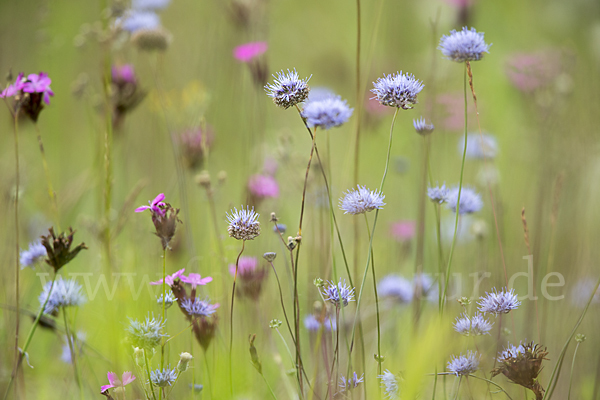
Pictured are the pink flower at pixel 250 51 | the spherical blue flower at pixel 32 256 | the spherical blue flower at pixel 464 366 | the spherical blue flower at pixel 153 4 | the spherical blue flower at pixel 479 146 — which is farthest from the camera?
the spherical blue flower at pixel 153 4

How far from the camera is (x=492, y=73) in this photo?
298cm

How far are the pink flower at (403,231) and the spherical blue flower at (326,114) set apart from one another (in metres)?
0.87

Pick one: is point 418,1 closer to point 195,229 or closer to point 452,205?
point 195,229

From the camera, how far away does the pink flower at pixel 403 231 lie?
1.57m

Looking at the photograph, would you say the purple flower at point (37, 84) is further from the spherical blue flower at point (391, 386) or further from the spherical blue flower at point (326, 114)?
the spherical blue flower at point (391, 386)

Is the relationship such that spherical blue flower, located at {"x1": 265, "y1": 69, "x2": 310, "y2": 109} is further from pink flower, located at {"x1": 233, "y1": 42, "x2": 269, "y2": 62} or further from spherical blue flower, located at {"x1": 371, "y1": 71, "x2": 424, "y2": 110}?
pink flower, located at {"x1": 233, "y1": 42, "x2": 269, "y2": 62}

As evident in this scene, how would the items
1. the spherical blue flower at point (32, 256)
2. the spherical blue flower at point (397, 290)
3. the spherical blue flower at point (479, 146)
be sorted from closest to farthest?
1. the spherical blue flower at point (32, 256)
2. the spherical blue flower at point (397, 290)
3. the spherical blue flower at point (479, 146)

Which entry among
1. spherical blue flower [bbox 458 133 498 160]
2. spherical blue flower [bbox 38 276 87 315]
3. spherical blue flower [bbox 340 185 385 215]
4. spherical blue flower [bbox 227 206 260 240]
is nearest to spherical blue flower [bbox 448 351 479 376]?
spherical blue flower [bbox 340 185 385 215]

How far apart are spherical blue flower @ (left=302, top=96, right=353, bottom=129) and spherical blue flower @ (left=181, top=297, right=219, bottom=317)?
0.35 m

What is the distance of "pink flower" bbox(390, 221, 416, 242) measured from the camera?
1.57m

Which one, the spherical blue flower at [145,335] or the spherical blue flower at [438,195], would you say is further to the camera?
the spherical blue flower at [438,195]

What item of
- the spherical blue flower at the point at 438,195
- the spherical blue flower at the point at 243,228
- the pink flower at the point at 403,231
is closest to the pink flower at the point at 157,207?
the spherical blue flower at the point at 243,228

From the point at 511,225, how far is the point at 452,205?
3.57ft

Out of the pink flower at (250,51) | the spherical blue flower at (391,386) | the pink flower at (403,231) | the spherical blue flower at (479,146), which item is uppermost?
the pink flower at (250,51)
